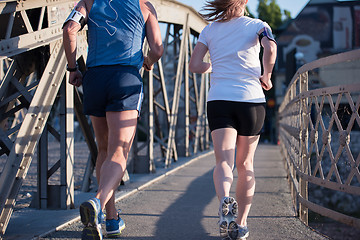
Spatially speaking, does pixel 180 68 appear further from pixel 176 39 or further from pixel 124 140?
pixel 124 140

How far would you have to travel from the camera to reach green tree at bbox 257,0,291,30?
159ft

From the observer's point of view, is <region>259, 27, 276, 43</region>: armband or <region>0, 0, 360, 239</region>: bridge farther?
<region>0, 0, 360, 239</region>: bridge

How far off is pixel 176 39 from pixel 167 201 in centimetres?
577

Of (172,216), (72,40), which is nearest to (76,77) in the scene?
(72,40)

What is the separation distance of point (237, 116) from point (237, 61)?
0.36m

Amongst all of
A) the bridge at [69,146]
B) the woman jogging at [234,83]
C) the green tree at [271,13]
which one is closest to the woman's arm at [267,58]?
the woman jogging at [234,83]

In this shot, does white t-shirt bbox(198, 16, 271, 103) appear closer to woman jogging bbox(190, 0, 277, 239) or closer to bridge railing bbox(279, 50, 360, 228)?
woman jogging bbox(190, 0, 277, 239)

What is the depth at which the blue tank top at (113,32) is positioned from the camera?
3707 mm

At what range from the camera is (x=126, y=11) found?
3754 mm

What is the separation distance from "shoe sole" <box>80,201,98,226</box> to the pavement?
852 millimetres

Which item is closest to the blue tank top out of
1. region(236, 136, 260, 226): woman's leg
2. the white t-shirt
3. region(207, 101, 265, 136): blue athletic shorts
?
the white t-shirt

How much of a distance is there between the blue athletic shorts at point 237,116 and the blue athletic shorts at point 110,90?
53 cm

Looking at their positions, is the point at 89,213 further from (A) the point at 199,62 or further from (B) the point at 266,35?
(B) the point at 266,35

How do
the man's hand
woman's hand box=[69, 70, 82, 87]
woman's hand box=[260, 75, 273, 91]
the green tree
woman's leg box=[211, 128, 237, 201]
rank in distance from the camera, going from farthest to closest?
the green tree
the man's hand
woman's hand box=[69, 70, 82, 87]
woman's hand box=[260, 75, 273, 91]
woman's leg box=[211, 128, 237, 201]
